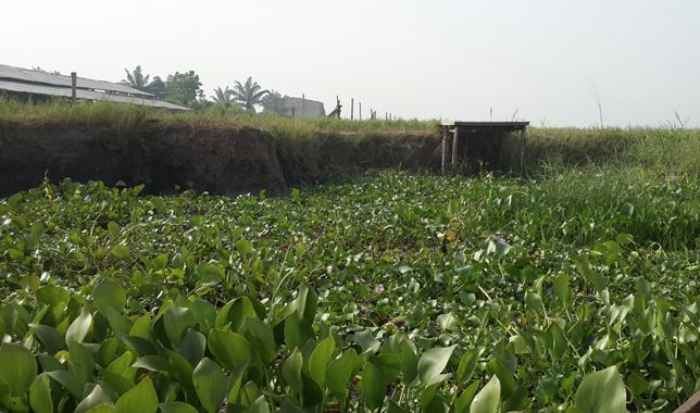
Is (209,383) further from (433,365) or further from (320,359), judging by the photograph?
(433,365)

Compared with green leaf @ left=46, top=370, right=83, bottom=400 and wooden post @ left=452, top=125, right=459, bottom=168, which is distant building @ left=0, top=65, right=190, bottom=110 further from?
green leaf @ left=46, top=370, right=83, bottom=400

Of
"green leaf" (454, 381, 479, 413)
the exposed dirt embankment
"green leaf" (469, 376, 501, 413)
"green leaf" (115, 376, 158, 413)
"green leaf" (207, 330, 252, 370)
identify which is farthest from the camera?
the exposed dirt embankment

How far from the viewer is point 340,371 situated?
4.09 feet

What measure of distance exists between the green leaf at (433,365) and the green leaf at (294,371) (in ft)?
0.88

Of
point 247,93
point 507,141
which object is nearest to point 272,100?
point 247,93

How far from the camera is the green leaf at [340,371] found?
124cm

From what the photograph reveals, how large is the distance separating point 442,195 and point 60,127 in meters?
4.49

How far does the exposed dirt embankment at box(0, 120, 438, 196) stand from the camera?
23.9 feet

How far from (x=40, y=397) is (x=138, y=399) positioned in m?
0.25

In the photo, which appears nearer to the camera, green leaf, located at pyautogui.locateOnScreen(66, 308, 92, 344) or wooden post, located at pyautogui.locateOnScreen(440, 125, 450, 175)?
green leaf, located at pyautogui.locateOnScreen(66, 308, 92, 344)

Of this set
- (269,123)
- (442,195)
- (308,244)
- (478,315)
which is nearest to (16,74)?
(269,123)

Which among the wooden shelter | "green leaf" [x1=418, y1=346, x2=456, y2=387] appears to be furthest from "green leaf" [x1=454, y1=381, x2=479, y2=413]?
the wooden shelter

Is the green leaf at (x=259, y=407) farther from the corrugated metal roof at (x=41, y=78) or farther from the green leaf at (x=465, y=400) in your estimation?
the corrugated metal roof at (x=41, y=78)

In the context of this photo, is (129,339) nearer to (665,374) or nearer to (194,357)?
(194,357)
